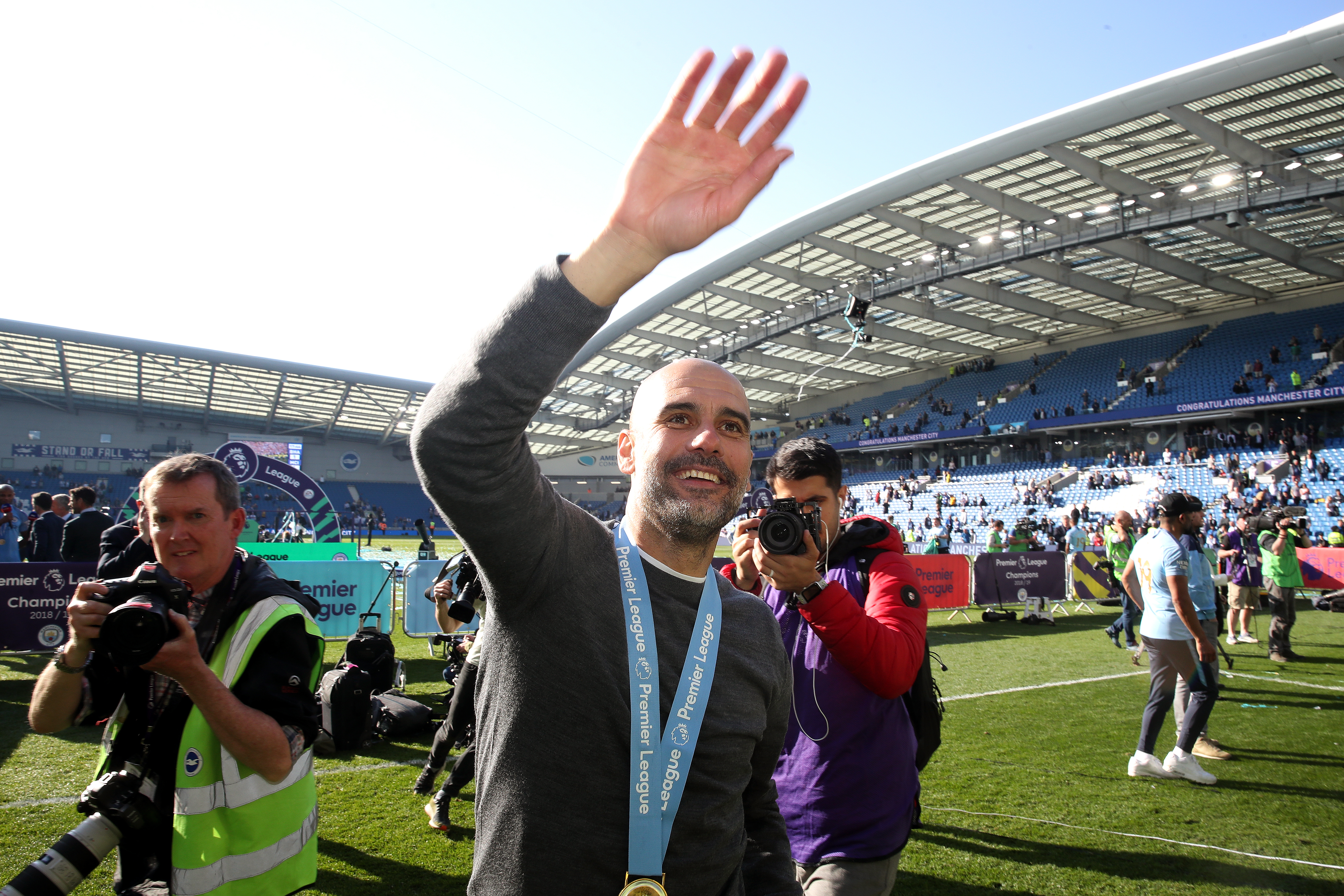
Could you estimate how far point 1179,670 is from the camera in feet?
17.2

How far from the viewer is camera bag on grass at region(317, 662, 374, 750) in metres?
2.80

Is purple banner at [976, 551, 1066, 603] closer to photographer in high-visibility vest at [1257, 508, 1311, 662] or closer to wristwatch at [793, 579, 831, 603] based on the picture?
photographer in high-visibility vest at [1257, 508, 1311, 662]

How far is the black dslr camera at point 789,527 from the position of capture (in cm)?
195

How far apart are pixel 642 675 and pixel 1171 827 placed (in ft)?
15.4

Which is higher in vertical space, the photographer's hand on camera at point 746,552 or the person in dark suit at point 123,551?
the photographer's hand on camera at point 746,552

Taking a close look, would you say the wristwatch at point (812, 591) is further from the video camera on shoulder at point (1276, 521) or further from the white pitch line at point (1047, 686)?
the video camera on shoulder at point (1276, 521)

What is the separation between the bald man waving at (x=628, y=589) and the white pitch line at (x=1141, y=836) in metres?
3.65

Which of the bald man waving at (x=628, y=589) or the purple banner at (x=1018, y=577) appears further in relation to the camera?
the purple banner at (x=1018, y=577)

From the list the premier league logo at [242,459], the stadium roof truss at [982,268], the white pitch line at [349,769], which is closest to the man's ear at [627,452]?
the white pitch line at [349,769]

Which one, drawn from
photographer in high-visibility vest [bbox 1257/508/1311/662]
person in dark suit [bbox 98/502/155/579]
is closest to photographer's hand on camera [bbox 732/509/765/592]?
person in dark suit [bbox 98/502/155/579]

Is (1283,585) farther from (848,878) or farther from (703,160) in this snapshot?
(703,160)

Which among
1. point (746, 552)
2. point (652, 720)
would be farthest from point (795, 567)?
point (652, 720)

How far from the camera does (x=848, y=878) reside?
7.04 feet

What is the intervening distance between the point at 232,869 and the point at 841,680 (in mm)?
1762
